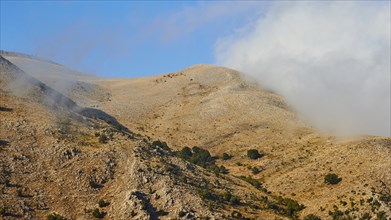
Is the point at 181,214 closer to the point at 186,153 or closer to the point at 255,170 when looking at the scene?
the point at 255,170

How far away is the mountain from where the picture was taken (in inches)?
2867

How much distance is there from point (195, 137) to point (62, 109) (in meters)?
36.3

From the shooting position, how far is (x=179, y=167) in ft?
287

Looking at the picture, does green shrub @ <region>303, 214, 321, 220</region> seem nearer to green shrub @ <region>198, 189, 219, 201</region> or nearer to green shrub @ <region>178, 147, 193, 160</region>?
green shrub @ <region>198, 189, 219, 201</region>

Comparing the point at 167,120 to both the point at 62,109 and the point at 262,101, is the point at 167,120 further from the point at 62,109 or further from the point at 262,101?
the point at 62,109

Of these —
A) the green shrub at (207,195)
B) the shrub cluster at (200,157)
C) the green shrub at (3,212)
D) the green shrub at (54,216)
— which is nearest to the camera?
the green shrub at (3,212)

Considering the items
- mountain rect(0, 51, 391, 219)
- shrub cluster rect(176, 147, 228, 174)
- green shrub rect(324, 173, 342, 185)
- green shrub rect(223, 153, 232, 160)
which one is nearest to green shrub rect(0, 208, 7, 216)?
mountain rect(0, 51, 391, 219)

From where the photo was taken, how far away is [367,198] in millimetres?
79875

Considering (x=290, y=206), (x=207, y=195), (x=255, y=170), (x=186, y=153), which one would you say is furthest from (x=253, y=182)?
(x=186, y=153)

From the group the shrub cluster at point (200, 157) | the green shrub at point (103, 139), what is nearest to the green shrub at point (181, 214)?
the green shrub at point (103, 139)

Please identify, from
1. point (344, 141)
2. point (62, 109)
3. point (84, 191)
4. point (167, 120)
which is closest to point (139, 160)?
point (84, 191)

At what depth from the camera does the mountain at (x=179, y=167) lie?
7281 cm

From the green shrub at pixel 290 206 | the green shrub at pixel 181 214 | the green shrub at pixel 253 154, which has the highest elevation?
the green shrub at pixel 253 154

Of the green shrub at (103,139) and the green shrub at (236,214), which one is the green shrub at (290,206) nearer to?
the green shrub at (236,214)
